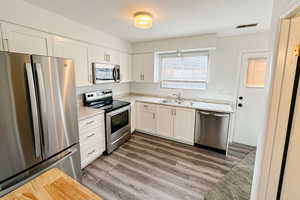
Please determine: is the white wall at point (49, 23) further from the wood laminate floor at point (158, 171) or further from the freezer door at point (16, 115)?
the wood laminate floor at point (158, 171)

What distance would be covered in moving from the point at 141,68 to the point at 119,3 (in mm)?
2124

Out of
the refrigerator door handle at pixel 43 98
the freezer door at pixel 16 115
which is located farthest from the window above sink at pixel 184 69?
the freezer door at pixel 16 115

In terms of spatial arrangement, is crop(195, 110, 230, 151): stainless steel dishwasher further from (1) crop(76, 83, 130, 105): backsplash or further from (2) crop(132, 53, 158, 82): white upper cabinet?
(1) crop(76, 83, 130, 105): backsplash

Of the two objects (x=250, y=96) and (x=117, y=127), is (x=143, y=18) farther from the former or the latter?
(x=250, y=96)

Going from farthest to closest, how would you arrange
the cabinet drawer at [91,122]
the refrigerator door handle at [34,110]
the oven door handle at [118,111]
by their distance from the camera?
the oven door handle at [118,111]
the cabinet drawer at [91,122]
the refrigerator door handle at [34,110]

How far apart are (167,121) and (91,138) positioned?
169cm

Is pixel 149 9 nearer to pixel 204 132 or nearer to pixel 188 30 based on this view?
pixel 188 30

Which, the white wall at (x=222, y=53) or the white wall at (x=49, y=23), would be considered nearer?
the white wall at (x=49, y=23)

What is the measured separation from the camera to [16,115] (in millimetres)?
1247

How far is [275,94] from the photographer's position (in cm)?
98

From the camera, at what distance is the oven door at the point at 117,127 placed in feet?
8.65

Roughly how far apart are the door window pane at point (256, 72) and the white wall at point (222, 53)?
0.23 meters

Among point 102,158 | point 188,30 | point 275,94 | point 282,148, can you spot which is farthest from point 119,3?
point 102,158

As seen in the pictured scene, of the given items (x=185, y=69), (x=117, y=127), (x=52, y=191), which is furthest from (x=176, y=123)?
(x=52, y=191)
